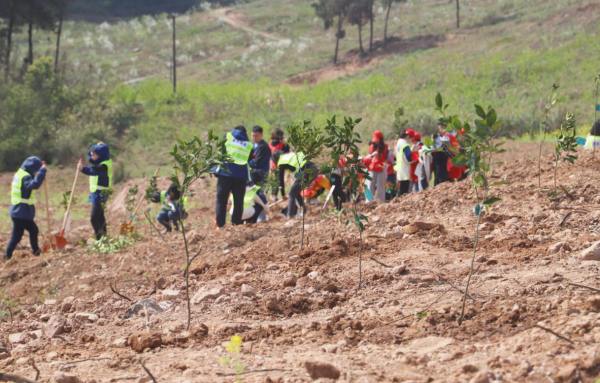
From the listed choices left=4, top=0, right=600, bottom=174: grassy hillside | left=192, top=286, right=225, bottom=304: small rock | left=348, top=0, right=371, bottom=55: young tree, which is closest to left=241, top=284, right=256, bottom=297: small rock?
left=192, top=286, right=225, bottom=304: small rock

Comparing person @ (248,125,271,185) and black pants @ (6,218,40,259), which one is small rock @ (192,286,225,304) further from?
black pants @ (6,218,40,259)

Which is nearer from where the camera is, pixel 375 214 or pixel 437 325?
pixel 437 325

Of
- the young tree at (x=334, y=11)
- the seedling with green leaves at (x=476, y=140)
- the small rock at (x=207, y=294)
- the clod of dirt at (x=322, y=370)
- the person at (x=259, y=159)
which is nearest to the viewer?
the clod of dirt at (x=322, y=370)

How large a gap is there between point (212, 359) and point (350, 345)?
30.9 inches

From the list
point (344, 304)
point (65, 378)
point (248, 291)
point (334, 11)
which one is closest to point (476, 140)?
point (344, 304)

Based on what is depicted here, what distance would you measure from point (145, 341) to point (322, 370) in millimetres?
1491

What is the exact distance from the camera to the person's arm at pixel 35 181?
12.1 meters

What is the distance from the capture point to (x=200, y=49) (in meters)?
66.2

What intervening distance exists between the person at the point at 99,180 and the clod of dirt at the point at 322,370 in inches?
306

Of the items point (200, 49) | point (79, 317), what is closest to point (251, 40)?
point (200, 49)

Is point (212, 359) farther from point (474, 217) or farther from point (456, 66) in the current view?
point (456, 66)

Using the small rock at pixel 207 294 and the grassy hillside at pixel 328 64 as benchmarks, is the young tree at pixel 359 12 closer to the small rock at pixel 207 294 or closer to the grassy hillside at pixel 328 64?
the grassy hillside at pixel 328 64

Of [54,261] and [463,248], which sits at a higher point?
[463,248]

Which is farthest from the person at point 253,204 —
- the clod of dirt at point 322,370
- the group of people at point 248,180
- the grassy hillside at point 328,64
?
the grassy hillside at point 328,64
